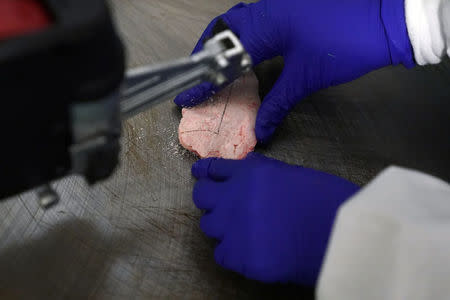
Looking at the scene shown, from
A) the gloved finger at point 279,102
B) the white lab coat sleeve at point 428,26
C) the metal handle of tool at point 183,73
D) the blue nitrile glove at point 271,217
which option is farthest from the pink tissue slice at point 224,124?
the white lab coat sleeve at point 428,26

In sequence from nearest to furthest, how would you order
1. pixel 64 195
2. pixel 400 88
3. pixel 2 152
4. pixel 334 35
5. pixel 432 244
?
1. pixel 2 152
2. pixel 432 244
3. pixel 64 195
4. pixel 334 35
5. pixel 400 88

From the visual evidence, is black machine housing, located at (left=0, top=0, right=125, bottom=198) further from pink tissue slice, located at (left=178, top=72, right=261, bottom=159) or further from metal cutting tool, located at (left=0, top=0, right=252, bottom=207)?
pink tissue slice, located at (left=178, top=72, right=261, bottom=159)

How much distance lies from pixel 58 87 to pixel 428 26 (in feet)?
3.50

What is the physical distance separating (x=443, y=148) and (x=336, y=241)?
2.64 ft

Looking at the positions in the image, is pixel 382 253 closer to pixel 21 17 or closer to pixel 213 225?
pixel 213 225

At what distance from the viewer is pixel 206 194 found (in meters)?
1.08

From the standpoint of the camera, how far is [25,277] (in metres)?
0.94

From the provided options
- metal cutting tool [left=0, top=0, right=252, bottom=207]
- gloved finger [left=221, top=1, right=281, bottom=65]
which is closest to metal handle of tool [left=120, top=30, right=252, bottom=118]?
metal cutting tool [left=0, top=0, right=252, bottom=207]

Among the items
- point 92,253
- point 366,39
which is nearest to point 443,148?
point 366,39

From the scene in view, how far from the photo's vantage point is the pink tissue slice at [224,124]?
1213mm

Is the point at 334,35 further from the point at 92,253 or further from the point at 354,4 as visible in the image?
the point at 92,253

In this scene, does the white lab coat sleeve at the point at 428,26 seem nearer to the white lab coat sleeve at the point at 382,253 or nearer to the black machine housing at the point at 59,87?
the white lab coat sleeve at the point at 382,253

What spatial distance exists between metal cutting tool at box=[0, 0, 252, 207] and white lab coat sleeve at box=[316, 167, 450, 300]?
1.40 ft

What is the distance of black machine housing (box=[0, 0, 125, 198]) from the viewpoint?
509 mm
